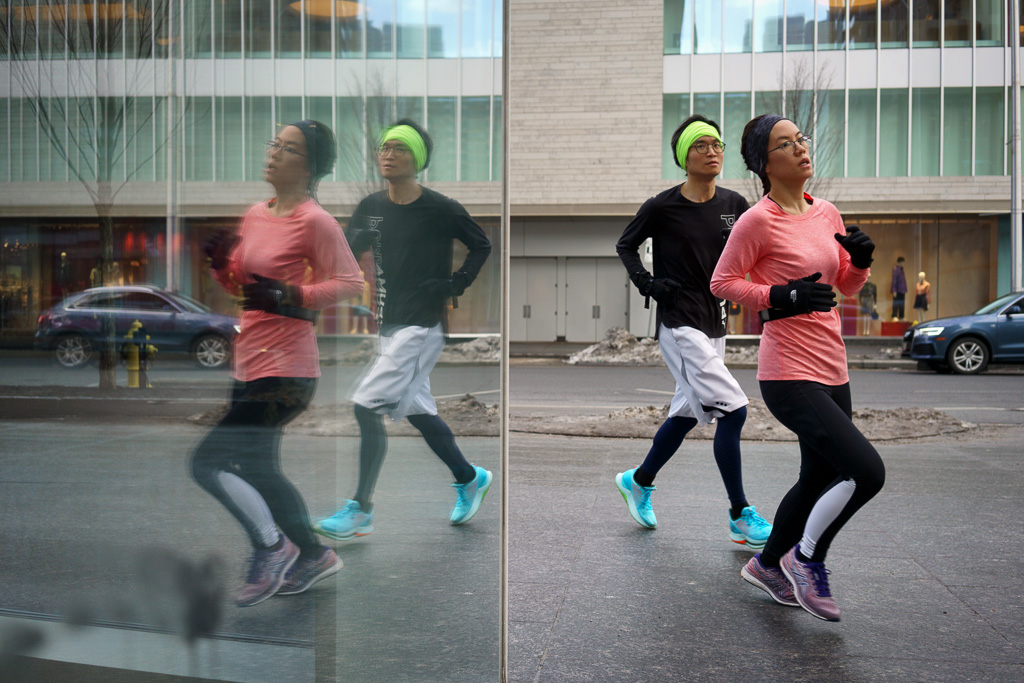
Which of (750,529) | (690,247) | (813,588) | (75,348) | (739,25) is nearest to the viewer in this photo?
(75,348)

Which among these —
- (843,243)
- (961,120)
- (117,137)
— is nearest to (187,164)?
(117,137)

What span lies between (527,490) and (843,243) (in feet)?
9.69

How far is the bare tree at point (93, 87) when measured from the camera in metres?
1.07

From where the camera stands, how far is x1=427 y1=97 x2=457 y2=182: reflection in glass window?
1616 mm

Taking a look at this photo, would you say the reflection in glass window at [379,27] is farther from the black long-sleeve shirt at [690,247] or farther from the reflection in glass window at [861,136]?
the reflection in glass window at [861,136]

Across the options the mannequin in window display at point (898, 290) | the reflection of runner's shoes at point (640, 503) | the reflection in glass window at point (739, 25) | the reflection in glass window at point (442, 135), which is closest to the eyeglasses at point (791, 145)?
the reflection of runner's shoes at point (640, 503)

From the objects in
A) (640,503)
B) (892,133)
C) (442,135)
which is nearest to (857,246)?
(640,503)

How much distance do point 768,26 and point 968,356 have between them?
43.8 feet

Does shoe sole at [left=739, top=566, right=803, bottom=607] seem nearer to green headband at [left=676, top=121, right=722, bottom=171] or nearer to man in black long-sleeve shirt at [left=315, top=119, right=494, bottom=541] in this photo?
green headband at [left=676, top=121, right=722, bottom=171]

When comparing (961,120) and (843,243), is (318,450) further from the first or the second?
(961,120)

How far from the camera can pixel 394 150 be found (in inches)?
59.7

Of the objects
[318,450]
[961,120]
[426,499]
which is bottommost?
[426,499]

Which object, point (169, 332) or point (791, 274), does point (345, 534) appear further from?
point (791, 274)

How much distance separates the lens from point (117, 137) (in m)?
1.10
